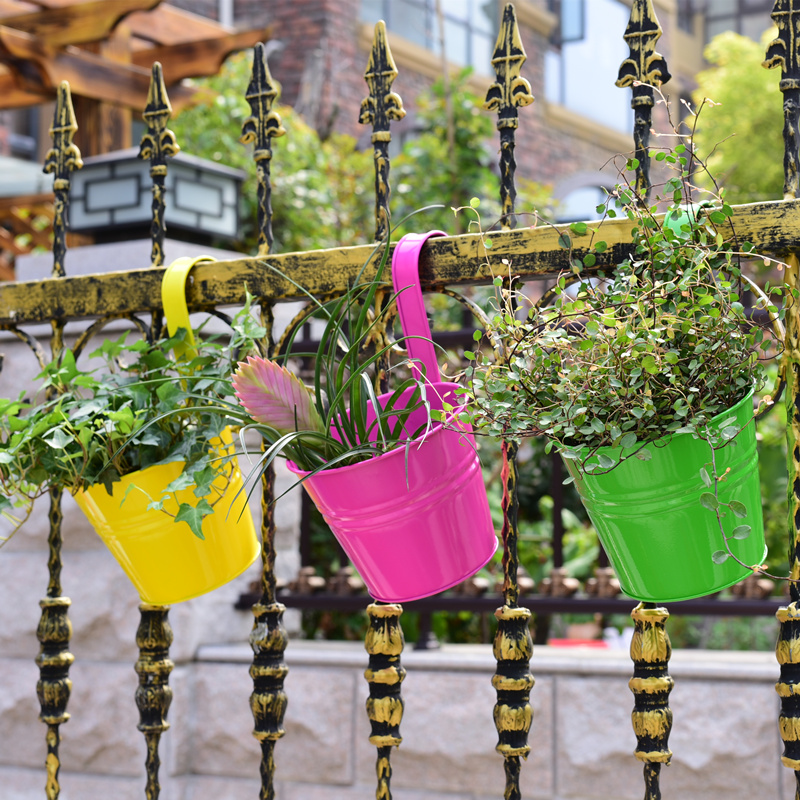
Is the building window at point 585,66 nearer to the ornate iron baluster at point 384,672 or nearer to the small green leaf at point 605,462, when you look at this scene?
the ornate iron baluster at point 384,672

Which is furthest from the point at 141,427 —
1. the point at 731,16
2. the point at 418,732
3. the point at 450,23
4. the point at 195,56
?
the point at 731,16

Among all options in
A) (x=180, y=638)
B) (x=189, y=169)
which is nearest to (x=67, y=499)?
(x=180, y=638)

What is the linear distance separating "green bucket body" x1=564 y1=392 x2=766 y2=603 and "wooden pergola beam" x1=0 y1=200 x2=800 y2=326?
26 centimetres

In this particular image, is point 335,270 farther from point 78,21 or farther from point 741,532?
point 78,21

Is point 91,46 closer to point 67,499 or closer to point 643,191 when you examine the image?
point 67,499

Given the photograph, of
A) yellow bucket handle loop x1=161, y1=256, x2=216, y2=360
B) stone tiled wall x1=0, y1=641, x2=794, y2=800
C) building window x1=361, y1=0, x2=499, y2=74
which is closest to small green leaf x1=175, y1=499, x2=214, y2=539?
yellow bucket handle loop x1=161, y1=256, x2=216, y2=360

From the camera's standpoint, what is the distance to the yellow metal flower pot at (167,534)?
3.93 ft

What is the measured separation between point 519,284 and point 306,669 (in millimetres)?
1683

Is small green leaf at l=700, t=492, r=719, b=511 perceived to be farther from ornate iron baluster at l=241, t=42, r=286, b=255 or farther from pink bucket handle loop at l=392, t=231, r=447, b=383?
ornate iron baluster at l=241, t=42, r=286, b=255

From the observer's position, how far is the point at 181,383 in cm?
125

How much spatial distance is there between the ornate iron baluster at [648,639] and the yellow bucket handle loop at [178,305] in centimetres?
62

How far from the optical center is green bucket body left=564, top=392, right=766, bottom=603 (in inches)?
38.0

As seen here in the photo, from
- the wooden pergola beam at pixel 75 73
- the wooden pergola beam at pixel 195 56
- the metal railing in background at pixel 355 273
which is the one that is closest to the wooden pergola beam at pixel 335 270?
the metal railing in background at pixel 355 273

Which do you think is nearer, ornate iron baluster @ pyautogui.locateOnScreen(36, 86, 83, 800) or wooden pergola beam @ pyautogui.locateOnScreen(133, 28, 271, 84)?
ornate iron baluster @ pyautogui.locateOnScreen(36, 86, 83, 800)
